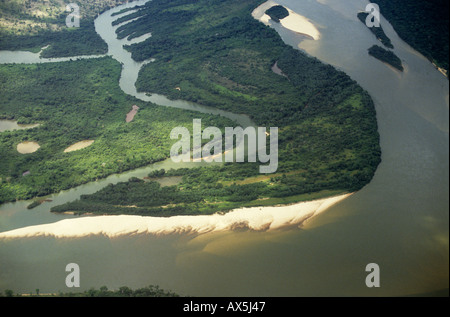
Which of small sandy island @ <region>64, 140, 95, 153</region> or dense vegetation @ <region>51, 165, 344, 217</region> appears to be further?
small sandy island @ <region>64, 140, 95, 153</region>

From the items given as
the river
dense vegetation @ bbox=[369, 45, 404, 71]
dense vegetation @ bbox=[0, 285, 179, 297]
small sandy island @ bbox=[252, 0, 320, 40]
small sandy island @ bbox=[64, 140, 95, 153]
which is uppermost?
small sandy island @ bbox=[252, 0, 320, 40]

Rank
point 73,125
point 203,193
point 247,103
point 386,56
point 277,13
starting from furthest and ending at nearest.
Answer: point 277,13 → point 247,103 → point 73,125 → point 386,56 → point 203,193

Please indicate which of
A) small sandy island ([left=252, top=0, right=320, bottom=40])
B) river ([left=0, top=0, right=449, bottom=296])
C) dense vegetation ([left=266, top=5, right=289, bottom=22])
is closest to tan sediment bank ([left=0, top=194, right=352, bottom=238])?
river ([left=0, top=0, right=449, bottom=296])

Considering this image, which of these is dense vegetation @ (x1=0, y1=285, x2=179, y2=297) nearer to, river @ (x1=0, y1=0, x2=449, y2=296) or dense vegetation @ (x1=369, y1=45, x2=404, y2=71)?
river @ (x1=0, y1=0, x2=449, y2=296)

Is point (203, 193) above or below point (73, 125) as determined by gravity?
below

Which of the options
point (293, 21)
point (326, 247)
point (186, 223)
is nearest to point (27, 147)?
point (186, 223)

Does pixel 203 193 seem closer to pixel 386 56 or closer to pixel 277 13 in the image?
pixel 386 56

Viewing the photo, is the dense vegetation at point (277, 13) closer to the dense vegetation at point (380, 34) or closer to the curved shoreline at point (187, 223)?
the dense vegetation at point (380, 34)
